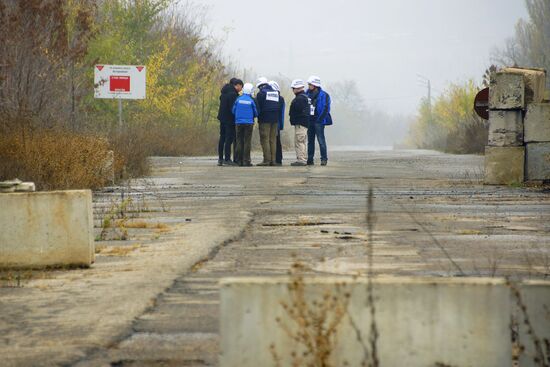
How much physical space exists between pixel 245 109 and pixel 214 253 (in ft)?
65.9

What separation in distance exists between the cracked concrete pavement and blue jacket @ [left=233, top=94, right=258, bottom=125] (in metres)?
9.63

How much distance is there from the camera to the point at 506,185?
2103 cm

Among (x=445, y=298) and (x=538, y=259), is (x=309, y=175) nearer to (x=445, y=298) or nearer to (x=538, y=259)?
(x=538, y=259)

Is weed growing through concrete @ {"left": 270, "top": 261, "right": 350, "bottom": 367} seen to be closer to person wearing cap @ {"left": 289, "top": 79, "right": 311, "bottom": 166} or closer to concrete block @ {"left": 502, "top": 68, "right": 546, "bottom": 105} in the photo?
concrete block @ {"left": 502, "top": 68, "right": 546, "bottom": 105}

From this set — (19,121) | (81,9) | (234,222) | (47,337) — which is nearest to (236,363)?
(47,337)

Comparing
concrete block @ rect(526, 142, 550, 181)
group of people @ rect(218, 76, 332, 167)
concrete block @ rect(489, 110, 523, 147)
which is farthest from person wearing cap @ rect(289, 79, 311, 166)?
concrete block @ rect(526, 142, 550, 181)

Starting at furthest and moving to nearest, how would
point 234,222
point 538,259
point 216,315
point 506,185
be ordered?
point 506,185 → point 234,222 → point 538,259 → point 216,315

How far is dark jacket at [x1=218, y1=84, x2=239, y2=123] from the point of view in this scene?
31.3 meters

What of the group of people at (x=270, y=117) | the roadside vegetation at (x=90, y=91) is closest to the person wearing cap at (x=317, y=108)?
the group of people at (x=270, y=117)

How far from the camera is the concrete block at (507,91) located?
20.9 metres

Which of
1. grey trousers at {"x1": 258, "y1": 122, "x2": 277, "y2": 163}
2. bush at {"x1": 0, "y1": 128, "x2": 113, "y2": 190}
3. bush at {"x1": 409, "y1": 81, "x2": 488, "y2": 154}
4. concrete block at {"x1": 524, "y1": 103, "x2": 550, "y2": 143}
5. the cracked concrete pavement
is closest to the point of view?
the cracked concrete pavement

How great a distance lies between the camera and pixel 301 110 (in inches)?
1200

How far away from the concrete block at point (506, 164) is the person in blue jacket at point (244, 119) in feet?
32.6

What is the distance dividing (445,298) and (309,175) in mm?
19689
